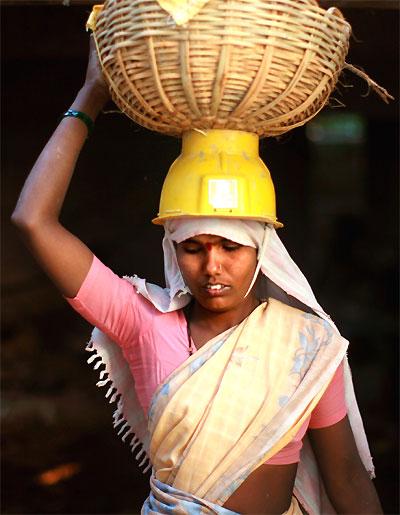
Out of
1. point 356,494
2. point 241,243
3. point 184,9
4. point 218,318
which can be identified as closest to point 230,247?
point 241,243

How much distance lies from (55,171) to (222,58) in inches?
21.9

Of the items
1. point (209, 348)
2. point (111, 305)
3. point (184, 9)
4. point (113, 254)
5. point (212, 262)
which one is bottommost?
point (113, 254)

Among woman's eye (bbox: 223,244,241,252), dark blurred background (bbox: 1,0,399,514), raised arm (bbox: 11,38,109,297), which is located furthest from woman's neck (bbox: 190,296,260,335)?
dark blurred background (bbox: 1,0,399,514)

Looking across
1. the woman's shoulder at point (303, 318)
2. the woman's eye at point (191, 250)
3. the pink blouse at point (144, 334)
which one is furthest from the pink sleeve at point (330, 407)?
the woman's eye at point (191, 250)

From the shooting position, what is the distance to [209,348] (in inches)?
98.7

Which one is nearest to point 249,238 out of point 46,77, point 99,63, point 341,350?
point 341,350

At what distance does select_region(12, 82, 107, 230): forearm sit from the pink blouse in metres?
0.20

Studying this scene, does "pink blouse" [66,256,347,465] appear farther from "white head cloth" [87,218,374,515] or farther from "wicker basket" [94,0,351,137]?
"wicker basket" [94,0,351,137]

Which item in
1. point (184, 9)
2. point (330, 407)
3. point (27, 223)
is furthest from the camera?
point (330, 407)

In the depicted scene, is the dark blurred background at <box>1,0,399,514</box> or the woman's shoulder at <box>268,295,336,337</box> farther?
the dark blurred background at <box>1,0,399,514</box>

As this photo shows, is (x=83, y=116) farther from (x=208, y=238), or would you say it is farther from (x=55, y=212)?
(x=208, y=238)

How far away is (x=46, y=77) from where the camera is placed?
525 cm

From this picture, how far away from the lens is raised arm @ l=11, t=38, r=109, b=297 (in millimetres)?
2316

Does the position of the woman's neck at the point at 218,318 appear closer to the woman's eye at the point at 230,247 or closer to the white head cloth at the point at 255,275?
the white head cloth at the point at 255,275
